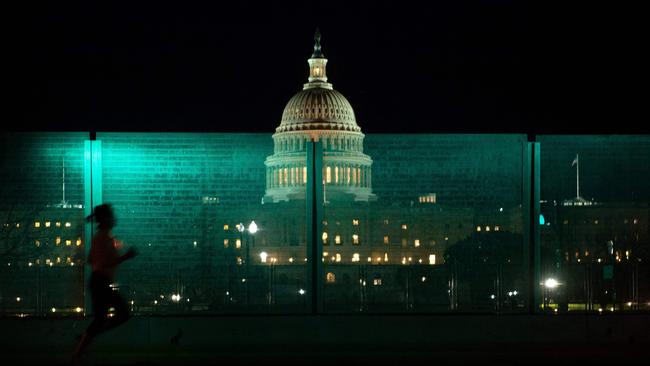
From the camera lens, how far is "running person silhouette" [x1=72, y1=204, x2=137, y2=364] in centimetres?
1206

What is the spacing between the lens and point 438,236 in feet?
59.0

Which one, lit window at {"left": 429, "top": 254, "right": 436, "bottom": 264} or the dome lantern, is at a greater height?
the dome lantern

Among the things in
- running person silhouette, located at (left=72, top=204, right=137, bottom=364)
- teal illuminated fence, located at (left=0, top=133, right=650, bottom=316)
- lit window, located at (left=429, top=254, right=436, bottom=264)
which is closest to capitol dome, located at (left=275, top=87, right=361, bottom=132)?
teal illuminated fence, located at (left=0, top=133, right=650, bottom=316)

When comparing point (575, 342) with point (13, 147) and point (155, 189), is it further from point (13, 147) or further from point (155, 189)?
point (13, 147)

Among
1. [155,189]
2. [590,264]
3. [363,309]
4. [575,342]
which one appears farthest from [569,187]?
[155,189]

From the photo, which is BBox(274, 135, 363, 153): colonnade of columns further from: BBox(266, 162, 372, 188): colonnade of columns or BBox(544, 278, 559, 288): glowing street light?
BBox(544, 278, 559, 288): glowing street light

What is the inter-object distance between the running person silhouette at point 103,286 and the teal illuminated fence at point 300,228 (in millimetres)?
5273

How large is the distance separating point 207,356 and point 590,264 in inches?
265

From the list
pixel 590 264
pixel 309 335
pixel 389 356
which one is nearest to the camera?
pixel 389 356

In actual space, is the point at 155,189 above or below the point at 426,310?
above

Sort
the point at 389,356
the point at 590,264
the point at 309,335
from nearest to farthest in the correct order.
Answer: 1. the point at 389,356
2. the point at 309,335
3. the point at 590,264

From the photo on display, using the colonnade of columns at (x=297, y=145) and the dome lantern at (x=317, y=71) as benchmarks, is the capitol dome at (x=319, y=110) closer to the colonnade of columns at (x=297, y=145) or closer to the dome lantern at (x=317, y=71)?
the dome lantern at (x=317, y=71)

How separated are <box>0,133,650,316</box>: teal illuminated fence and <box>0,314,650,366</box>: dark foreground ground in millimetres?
469

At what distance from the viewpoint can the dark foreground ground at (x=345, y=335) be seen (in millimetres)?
16203
